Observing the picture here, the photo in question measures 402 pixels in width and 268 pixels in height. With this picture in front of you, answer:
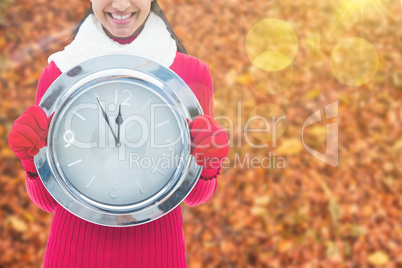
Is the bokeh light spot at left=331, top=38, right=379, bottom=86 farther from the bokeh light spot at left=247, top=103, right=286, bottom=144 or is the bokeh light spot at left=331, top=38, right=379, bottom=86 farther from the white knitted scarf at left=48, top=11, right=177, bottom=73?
the white knitted scarf at left=48, top=11, right=177, bottom=73

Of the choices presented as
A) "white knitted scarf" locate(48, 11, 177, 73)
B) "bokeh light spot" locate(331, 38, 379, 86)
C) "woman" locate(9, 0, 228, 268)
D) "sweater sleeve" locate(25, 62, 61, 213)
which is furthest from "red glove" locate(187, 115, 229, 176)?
"bokeh light spot" locate(331, 38, 379, 86)

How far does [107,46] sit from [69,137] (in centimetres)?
28

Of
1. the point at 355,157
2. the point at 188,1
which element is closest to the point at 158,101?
the point at 355,157

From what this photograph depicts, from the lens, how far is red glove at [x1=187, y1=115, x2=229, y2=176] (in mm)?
1080

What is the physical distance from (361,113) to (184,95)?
8.71 ft

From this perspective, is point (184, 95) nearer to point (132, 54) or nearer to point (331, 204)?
point (132, 54)

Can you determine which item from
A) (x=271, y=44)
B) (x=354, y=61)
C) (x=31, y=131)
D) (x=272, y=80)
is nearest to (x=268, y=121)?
(x=272, y=80)

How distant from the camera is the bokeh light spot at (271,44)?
353 centimetres

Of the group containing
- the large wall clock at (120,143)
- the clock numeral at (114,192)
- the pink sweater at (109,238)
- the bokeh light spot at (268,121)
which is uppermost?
the bokeh light spot at (268,121)

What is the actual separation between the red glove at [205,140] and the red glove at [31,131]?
0.38m

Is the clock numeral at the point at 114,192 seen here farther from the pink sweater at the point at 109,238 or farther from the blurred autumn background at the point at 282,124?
the blurred autumn background at the point at 282,124

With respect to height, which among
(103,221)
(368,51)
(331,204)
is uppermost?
(368,51)

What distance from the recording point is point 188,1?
363cm

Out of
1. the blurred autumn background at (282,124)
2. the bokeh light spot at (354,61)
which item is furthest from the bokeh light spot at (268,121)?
the bokeh light spot at (354,61)
